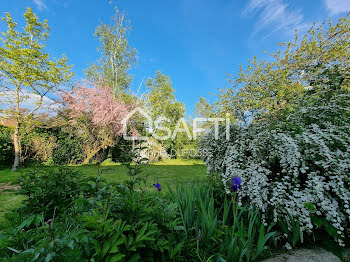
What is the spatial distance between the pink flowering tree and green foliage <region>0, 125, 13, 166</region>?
2.34 m

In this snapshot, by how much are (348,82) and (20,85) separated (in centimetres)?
1080

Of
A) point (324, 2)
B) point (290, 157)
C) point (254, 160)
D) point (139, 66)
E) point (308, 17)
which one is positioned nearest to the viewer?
point (290, 157)

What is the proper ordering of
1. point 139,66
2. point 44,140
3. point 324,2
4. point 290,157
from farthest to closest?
point 139,66
point 44,140
point 324,2
point 290,157

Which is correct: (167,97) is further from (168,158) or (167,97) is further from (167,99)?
(168,158)

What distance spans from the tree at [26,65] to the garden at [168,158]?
0.14 ft

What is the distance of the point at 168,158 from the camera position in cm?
1290

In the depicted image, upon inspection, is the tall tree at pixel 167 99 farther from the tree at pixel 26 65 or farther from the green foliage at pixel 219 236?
the green foliage at pixel 219 236

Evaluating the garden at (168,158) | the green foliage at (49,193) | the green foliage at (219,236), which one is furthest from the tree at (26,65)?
the green foliage at (219,236)

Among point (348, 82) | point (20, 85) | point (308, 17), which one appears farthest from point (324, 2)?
point (20, 85)

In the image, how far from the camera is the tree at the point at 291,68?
5785 millimetres

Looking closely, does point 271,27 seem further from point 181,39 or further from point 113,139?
point 113,139

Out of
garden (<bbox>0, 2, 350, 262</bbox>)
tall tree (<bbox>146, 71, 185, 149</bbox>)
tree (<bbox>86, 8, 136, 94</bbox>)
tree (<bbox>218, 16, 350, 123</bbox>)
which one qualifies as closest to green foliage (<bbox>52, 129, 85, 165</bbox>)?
garden (<bbox>0, 2, 350, 262</bbox>)

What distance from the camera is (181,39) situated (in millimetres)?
13234

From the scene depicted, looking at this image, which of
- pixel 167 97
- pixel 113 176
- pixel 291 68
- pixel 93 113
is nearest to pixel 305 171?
pixel 113 176
